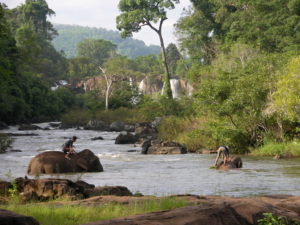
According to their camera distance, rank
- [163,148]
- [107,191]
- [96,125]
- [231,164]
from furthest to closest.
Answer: [96,125] < [163,148] < [231,164] < [107,191]

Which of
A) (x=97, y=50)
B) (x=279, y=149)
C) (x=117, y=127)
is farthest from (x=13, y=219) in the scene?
(x=97, y=50)

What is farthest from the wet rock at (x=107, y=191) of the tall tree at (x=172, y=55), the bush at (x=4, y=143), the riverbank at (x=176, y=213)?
the tall tree at (x=172, y=55)

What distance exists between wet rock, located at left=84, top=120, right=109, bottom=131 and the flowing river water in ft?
69.0

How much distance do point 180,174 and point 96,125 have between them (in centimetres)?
3455

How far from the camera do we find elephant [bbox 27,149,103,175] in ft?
67.5

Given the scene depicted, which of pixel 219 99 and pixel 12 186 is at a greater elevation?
pixel 219 99

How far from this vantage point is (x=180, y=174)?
67.2 ft

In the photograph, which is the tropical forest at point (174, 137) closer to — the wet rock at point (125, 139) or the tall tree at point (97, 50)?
the wet rock at point (125, 139)

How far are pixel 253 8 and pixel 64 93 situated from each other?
27.7m

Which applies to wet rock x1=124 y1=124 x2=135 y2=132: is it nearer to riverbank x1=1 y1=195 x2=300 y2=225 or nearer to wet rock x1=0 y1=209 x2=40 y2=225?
riverbank x1=1 y1=195 x2=300 y2=225

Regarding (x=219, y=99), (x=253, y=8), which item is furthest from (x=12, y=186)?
(x=253, y=8)

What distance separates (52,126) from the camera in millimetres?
55156

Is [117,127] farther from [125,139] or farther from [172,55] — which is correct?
[172,55]

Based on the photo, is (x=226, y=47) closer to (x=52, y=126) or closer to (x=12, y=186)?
(x=52, y=126)
